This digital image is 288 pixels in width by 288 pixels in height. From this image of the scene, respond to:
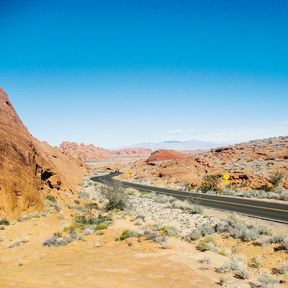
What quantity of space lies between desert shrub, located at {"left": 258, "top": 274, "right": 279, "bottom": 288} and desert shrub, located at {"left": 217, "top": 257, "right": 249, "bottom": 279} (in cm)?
48

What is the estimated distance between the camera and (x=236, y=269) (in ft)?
36.7

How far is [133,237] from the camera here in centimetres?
1650

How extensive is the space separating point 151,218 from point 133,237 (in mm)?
6459

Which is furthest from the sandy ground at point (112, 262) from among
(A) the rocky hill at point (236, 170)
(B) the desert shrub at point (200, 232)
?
(A) the rocky hill at point (236, 170)

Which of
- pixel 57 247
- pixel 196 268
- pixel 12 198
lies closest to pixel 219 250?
pixel 196 268

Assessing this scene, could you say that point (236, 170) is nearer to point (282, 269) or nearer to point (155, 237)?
point (155, 237)

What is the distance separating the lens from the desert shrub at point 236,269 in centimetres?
1080

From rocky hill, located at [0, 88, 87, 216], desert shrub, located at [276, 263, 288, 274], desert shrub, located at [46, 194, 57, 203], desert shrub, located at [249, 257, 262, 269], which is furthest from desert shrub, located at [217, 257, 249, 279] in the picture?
desert shrub, located at [46, 194, 57, 203]

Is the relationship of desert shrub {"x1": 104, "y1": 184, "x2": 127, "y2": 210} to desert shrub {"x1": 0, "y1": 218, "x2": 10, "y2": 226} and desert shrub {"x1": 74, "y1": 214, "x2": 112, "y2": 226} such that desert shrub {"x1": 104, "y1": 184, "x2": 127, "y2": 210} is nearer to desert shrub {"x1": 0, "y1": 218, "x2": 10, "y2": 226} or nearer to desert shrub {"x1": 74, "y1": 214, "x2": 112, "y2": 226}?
desert shrub {"x1": 74, "y1": 214, "x2": 112, "y2": 226}

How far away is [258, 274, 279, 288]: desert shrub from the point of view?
970 centimetres

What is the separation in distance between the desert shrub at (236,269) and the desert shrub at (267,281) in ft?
1.59

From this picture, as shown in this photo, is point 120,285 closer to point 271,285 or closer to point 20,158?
point 271,285

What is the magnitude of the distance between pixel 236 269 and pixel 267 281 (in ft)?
4.05

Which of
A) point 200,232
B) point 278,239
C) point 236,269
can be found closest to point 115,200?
point 200,232
